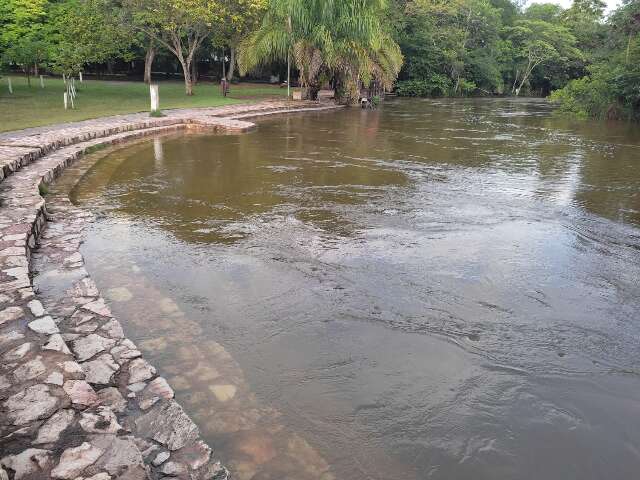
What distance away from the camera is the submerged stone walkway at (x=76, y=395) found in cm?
258

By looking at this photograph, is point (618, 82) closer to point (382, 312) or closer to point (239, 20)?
point (239, 20)

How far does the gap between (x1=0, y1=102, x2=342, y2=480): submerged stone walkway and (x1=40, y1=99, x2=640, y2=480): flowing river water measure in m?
0.24

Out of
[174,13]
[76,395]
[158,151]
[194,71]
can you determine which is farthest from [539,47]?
[76,395]

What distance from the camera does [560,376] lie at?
3900 millimetres

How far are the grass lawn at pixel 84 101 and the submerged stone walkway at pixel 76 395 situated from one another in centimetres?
950

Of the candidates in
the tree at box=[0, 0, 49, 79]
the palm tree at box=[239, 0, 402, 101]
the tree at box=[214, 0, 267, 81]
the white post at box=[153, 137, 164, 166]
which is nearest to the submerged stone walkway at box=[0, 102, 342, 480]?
the white post at box=[153, 137, 164, 166]

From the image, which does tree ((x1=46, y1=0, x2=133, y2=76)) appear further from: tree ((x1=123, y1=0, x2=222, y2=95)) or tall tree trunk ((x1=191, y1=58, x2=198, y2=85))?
tall tree trunk ((x1=191, y1=58, x2=198, y2=85))

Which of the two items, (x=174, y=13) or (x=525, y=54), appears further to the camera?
(x=525, y=54)

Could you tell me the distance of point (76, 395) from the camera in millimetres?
3053

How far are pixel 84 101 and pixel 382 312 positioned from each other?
61.6ft

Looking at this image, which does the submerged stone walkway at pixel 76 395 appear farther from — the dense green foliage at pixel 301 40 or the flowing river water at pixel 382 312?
the dense green foliage at pixel 301 40

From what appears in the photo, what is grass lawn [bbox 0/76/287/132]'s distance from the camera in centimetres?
1473

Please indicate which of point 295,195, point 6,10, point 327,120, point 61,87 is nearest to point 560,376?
point 295,195

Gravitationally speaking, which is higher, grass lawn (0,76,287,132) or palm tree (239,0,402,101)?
palm tree (239,0,402,101)
